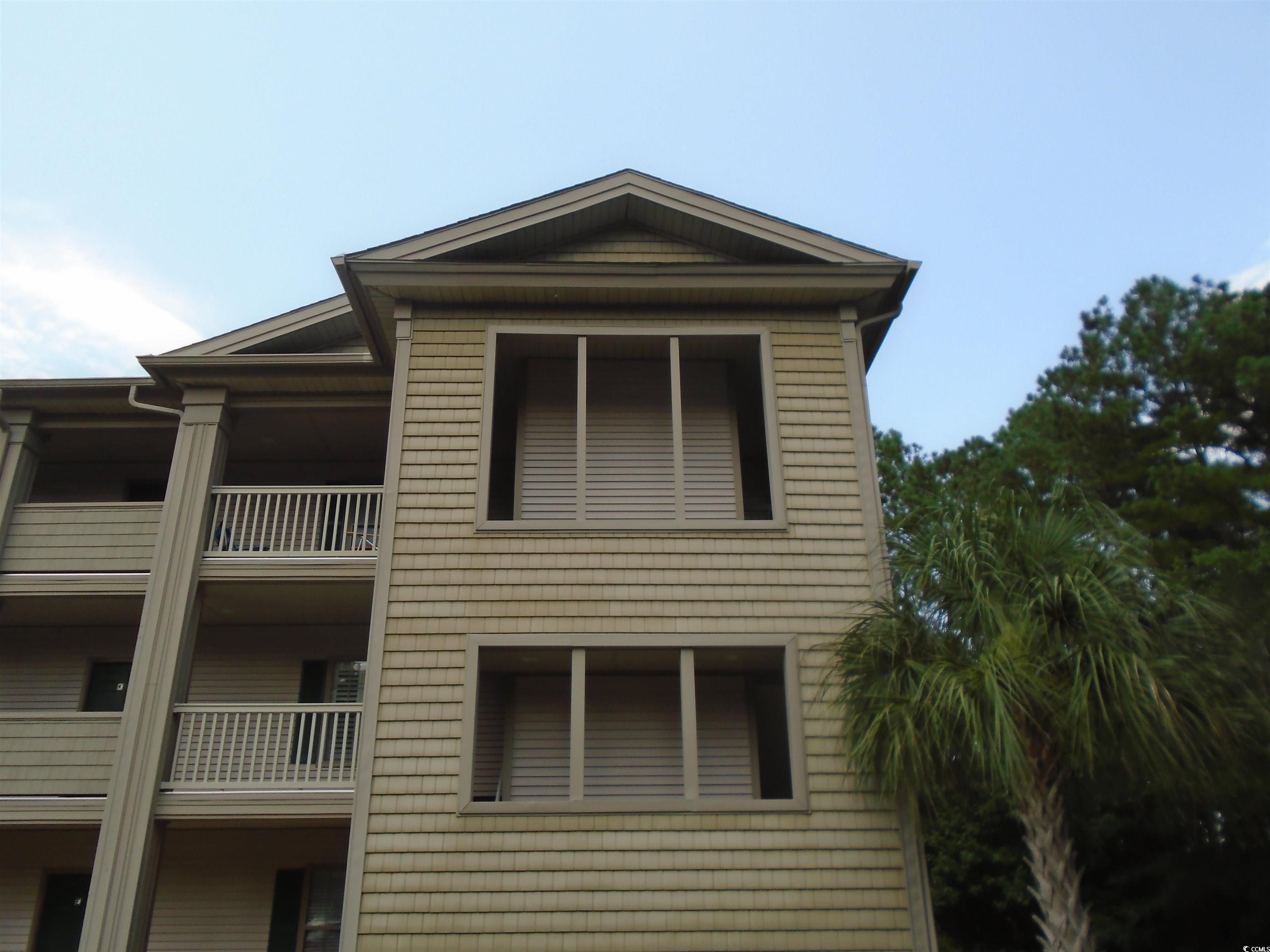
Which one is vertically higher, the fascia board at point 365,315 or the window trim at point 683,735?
the fascia board at point 365,315

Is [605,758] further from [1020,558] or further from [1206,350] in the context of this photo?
[1206,350]

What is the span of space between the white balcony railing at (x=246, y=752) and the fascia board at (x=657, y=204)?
5.75m

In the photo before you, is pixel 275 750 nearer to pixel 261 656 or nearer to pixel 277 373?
pixel 261 656

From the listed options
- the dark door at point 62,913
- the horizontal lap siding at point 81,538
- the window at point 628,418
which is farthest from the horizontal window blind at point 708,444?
the dark door at point 62,913

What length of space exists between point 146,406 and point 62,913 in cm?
689

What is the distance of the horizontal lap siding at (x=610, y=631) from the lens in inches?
335

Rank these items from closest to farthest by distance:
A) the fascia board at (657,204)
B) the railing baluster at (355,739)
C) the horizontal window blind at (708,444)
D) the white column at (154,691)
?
the railing baluster at (355,739), the white column at (154,691), the fascia board at (657,204), the horizontal window blind at (708,444)

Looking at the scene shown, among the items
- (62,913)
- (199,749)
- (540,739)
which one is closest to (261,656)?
(199,749)

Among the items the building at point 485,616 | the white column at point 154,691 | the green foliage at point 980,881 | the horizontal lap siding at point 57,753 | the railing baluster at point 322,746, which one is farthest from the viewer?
the green foliage at point 980,881

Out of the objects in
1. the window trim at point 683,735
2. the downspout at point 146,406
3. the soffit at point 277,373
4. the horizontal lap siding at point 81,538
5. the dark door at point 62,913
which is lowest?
the dark door at point 62,913

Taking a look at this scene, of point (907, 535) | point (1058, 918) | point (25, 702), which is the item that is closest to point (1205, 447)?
point (907, 535)

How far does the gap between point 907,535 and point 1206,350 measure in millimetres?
13973

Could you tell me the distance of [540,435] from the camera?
11805 millimetres

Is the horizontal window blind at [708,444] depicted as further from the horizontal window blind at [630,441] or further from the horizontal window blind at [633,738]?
the horizontal window blind at [633,738]
